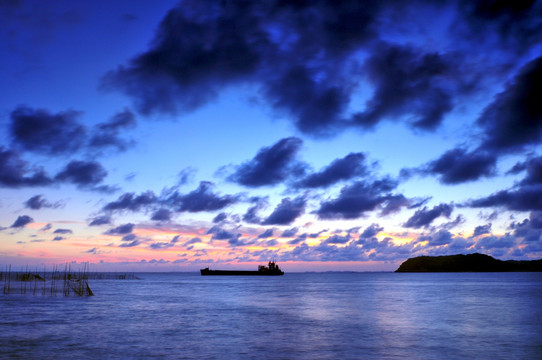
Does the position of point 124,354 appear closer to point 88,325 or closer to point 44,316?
point 88,325

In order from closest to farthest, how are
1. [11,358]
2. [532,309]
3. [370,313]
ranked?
[11,358], [370,313], [532,309]

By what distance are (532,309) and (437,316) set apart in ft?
72.8

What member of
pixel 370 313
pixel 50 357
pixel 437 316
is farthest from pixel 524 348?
pixel 50 357

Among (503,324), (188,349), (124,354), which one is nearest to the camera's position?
(124,354)

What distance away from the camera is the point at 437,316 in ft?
192

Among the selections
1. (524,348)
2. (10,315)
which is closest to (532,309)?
(524,348)

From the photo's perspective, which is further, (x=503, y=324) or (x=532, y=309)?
(x=532, y=309)

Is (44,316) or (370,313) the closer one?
(44,316)

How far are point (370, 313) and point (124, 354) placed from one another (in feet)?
134

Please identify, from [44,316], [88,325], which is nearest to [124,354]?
[88,325]

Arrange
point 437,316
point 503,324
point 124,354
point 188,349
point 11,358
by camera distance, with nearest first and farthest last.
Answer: point 11,358 < point 124,354 < point 188,349 < point 503,324 < point 437,316

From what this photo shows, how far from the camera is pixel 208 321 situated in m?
52.8

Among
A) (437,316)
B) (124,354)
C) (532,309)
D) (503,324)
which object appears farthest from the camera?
(532,309)

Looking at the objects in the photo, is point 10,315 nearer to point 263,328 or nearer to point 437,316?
point 263,328
